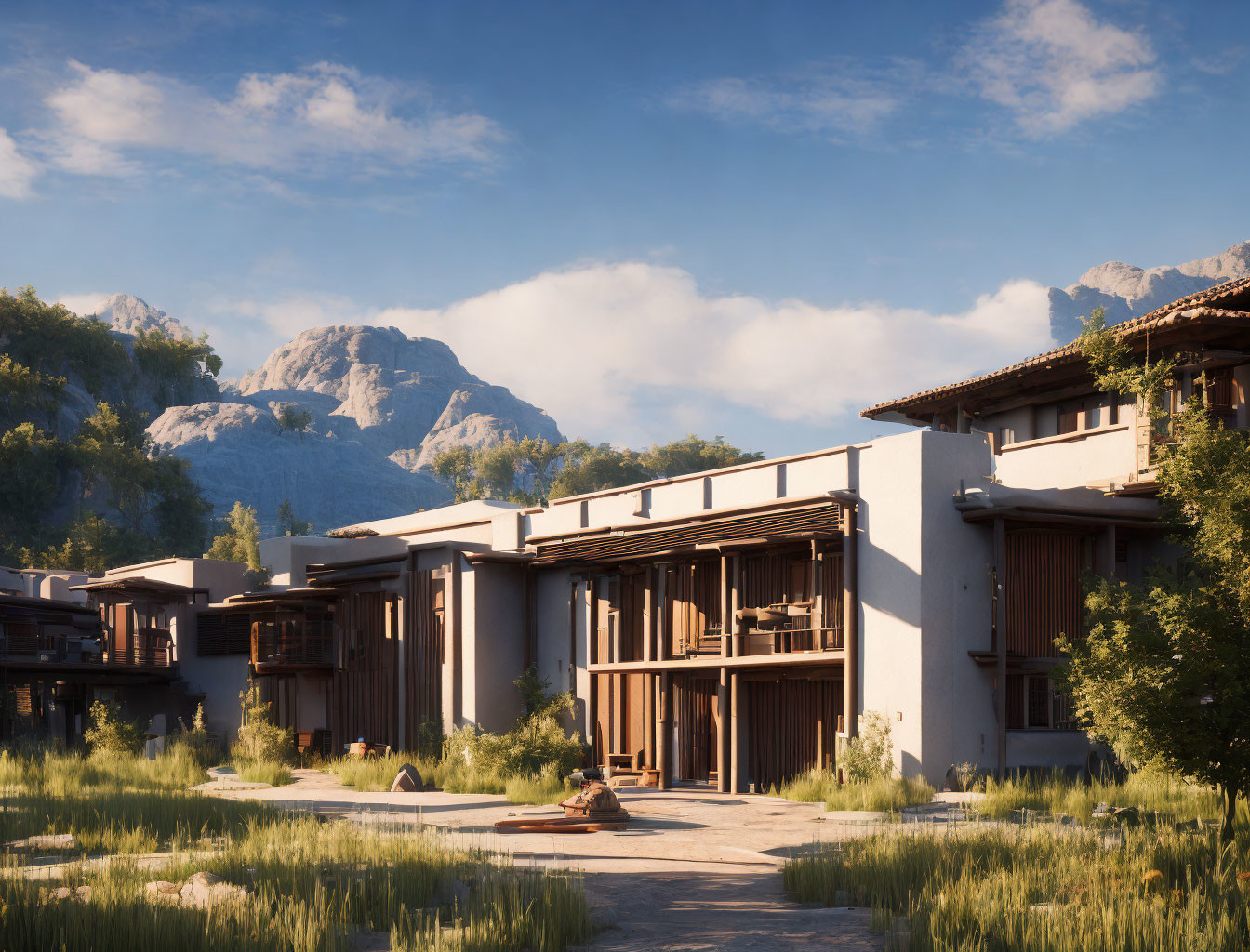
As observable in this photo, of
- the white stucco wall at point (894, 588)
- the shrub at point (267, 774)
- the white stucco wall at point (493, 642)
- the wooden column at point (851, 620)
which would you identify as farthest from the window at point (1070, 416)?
the shrub at point (267, 774)

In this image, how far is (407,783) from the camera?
24.9 metres

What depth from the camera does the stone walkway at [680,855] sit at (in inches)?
402

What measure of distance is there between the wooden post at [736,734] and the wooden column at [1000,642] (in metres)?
5.17

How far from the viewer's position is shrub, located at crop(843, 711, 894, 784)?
21.5m

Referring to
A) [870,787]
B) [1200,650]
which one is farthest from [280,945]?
[870,787]

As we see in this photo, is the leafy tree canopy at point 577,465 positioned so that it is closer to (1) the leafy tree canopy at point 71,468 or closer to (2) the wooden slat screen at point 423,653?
(1) the leafy tree canopy at point 71,468

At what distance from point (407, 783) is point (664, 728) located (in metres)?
5.22

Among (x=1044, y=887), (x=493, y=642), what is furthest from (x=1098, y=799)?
(x=493, y=642)

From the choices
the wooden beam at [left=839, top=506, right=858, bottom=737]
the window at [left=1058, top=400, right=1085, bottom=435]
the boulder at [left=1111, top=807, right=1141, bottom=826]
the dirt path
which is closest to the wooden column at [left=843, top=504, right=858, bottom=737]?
the wooden beam at [left=839, top=506, right=858, bottom=737]

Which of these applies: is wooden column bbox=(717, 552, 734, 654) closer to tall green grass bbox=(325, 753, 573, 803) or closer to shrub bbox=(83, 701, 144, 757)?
tall green grass bbox=(325, 753, 573, 803)

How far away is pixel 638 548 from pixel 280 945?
60.0 ft

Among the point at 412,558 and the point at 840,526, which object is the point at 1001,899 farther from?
the point at 412,558

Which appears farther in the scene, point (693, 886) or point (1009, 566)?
point (1009, 566)

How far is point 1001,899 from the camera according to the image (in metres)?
10.6
